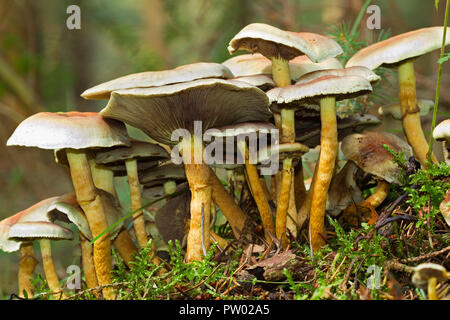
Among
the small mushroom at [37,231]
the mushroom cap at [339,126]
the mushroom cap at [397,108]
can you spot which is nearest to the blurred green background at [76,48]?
the mushroom cap at [339,126]

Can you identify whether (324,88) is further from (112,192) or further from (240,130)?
(112,192)

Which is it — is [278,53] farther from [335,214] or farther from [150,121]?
[335,214]

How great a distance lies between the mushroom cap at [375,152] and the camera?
1.99 metres

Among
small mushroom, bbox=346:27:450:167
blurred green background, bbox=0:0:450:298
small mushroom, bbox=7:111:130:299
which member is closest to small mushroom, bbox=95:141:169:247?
small mushroom, bbox=7:111:130:299

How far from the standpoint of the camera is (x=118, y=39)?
5.54 m

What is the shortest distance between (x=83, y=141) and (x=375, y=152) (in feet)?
4.51

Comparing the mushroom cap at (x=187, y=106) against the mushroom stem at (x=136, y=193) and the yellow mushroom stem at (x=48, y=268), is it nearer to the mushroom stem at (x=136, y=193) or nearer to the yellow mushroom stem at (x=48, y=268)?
the mushroom stem at (x=136, y=193)

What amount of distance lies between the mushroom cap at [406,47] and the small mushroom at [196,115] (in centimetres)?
59

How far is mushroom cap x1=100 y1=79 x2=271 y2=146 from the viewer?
1.65 meters

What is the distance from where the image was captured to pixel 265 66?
7.61 ft

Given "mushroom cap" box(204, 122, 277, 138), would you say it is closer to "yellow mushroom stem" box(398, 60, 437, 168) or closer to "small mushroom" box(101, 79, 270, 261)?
"small mushroom" box(101, 79, 270, 261)

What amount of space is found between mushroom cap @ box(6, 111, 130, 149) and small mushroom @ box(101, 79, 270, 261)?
0.09m

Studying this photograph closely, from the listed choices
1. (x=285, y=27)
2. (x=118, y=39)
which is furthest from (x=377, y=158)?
(x=118, y=39)

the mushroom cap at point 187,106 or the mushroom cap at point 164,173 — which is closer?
the mushroom cap at point 187,106
